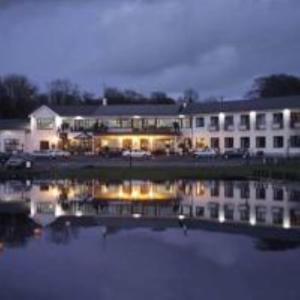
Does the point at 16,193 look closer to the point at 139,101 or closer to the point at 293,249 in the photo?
the point at 293,249

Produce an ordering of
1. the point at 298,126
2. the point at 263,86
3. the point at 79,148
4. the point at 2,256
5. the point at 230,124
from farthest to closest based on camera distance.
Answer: the point at 263,86 < the point at 79,148 < the point at 230,124 < the point at 298,126 < the point at 2,256

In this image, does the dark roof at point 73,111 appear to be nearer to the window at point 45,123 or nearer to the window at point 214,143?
the window at point 45,123

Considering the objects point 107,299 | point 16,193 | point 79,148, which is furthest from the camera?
point 79,148

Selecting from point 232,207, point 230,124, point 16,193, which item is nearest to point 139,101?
point 230,124

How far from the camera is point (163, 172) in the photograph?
58125 mm

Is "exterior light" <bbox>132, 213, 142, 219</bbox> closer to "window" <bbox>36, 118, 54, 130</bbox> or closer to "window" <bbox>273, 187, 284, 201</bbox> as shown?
"window" <bbox>273, 187, 284, 201</bbox>

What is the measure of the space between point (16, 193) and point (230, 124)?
50604mm

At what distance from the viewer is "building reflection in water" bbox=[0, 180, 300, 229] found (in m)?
26.7

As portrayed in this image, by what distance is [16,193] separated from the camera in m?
39.2

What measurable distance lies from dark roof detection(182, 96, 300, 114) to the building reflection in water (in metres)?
36.4

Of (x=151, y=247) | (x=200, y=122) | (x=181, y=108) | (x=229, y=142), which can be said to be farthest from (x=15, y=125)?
(x=151, y=247)

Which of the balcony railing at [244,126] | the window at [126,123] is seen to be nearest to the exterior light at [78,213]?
the balcony railing at [244,126]

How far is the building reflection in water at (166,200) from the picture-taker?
87.6 feet

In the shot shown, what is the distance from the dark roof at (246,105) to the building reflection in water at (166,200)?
36.4m
